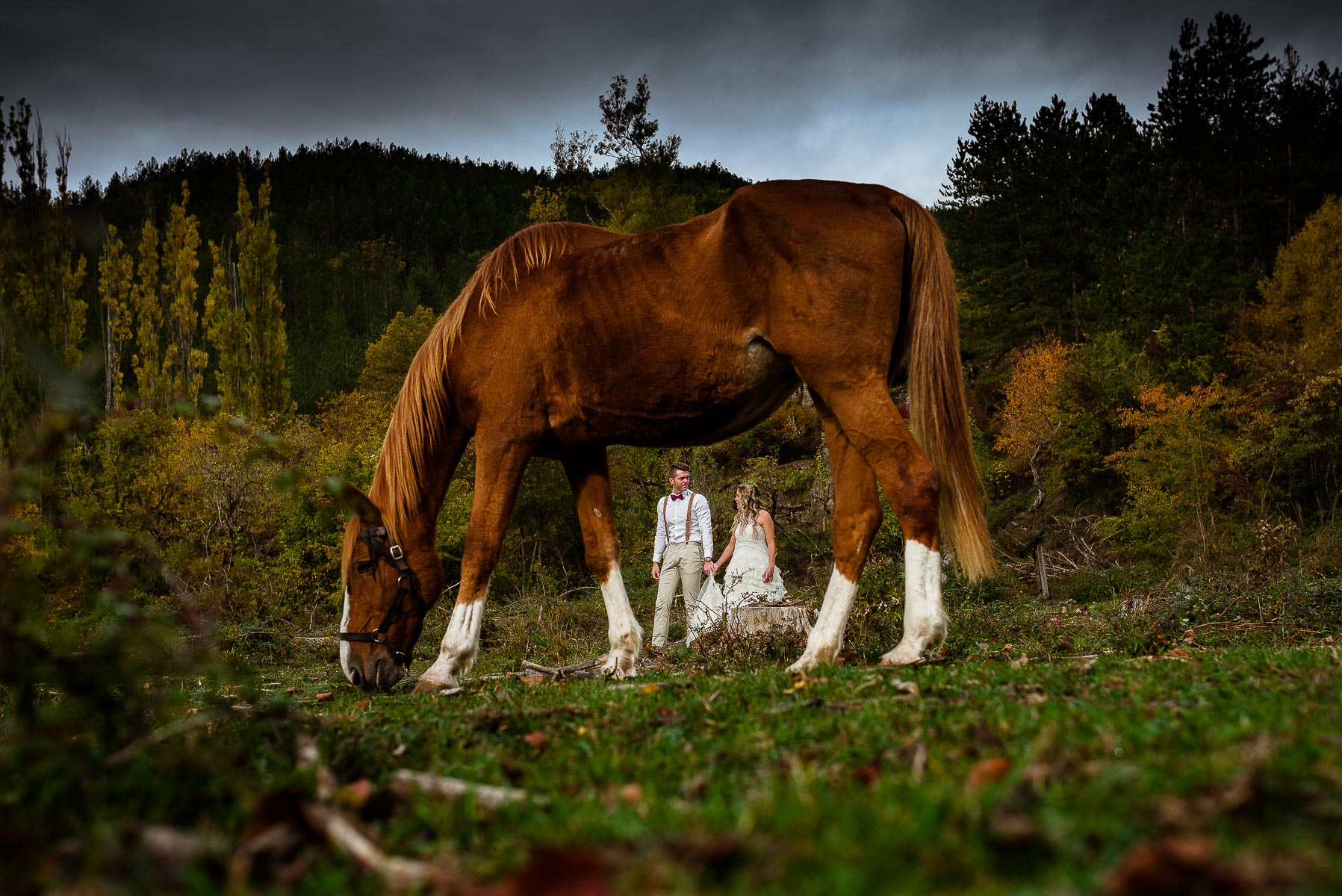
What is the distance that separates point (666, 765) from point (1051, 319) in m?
44.6

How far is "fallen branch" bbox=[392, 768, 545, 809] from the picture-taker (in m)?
1.87

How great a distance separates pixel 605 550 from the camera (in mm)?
5836

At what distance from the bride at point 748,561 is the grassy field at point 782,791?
6.62m

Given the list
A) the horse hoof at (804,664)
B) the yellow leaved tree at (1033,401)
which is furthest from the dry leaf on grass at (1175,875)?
the yellow leaved tree at (1033,401)

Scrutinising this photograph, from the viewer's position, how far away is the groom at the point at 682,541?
1148cm

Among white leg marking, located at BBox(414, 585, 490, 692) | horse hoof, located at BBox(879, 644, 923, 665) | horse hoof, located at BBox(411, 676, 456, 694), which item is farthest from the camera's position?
white leg marking, located at BBox(414, 585, 490, 692)

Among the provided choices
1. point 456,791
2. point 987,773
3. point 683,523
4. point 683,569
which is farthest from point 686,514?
point 987,773

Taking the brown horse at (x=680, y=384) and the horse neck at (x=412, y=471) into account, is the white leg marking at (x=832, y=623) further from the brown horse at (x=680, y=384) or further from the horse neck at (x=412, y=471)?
the horse neck at (x=412, y=471)

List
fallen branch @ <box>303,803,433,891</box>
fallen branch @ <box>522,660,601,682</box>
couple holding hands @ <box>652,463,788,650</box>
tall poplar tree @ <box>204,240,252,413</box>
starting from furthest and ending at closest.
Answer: tall poplar tree @ <box>204,240,252,413</box>
couple holding hands @ <box>652,463,788,650</box>
fallen branch @ <box>522,660,601,682</box>
fallen branch @ <box>303,803,433,891</box>

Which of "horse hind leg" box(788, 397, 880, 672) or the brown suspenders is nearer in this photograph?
"horse hind leg" box(788, 397, 880, 672)

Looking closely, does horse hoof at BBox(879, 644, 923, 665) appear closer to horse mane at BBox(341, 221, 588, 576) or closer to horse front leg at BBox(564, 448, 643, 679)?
horse front leg at BBox(564, 448, 643, 679)

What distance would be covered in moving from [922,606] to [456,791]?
300 centimetres

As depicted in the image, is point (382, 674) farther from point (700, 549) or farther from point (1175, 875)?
point (700, 549)

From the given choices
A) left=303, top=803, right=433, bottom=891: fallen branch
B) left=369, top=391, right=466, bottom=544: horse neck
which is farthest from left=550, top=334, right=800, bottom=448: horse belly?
left=303, top=803, right=433, bottom=891: fallen branch
